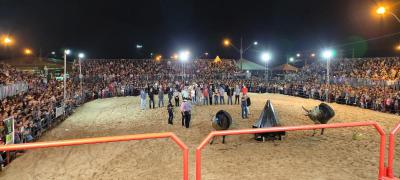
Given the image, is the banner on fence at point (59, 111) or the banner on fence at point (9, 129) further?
the banner on fence at point (59, 111)

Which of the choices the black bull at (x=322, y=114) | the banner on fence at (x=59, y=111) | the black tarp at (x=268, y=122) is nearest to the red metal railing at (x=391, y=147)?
the black tarp at (x=268, y=122)

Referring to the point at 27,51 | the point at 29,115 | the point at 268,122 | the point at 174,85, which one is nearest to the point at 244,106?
the point at 268,122

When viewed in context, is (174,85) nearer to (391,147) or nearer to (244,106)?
(244,106)

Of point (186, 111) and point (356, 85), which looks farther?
point (356, 85)

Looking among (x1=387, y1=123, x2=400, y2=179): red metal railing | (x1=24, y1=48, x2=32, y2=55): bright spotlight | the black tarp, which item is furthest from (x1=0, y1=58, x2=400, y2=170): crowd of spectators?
(x1=24, y1=48, x2=32, y2=55): bright spotlight

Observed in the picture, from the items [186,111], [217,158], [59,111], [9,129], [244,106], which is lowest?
[217,158]

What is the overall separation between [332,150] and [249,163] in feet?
11.2

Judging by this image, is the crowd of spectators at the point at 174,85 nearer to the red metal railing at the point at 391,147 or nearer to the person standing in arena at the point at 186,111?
the person standing in arena at the point at 186,111

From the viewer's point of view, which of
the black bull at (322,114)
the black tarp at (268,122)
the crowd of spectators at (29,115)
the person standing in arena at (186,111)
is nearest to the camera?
the black tarp at (268,122)

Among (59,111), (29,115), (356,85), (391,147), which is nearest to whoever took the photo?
(391,147)

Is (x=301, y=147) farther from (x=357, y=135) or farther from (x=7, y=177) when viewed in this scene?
(x=7, y=177)

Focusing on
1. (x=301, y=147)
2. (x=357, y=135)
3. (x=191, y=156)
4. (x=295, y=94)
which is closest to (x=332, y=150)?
(x=301, y=147)

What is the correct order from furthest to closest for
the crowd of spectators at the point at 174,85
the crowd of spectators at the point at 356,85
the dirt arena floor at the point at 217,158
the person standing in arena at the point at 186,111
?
the crowd of spectators at the point at 356,85 → the crowd of spectators at the point at 174,85 → the person standing in arena at the point at 186,111 → the dirt arena floor at the point at 217,158

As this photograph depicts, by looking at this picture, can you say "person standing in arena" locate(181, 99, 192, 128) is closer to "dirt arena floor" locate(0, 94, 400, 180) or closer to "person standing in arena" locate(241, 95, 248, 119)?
"dirt arena floor" locate(0, 94, 400, 180)
